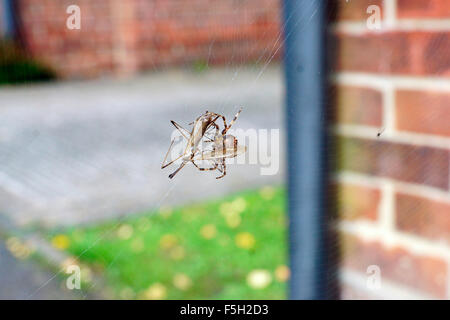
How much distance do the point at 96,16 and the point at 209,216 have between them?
3058 mm

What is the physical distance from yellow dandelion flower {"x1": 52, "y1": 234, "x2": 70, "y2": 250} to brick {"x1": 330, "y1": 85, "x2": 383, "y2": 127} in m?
1.47

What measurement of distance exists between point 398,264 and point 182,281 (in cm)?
120

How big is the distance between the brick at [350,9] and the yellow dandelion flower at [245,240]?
1.48 m

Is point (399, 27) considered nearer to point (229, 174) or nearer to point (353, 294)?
point (353, 294)

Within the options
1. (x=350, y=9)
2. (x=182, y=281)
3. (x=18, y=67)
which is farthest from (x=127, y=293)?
(x=18, y=67)

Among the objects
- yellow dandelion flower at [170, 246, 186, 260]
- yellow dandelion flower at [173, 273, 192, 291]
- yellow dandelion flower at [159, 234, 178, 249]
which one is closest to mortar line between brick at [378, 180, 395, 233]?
yellow dandelion flower at [173, 273, 192, 291]

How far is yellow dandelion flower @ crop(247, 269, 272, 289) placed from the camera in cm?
187

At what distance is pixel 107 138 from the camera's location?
362 cm

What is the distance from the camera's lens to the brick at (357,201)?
849 mm

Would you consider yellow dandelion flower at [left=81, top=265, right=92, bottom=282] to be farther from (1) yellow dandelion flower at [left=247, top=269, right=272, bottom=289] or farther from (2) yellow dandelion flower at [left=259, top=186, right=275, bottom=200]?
(2) yellow dandelion flower at [left=259, top=186, right=275, bottom=200]

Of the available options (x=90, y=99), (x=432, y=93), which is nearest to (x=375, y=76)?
(x=432, y=93)

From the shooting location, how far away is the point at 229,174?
286cm

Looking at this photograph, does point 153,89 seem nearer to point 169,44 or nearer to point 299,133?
point 169,44

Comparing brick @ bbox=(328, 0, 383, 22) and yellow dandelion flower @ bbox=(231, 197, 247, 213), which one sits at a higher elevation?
brick @ bbox=(328, 0, 383, 22)
